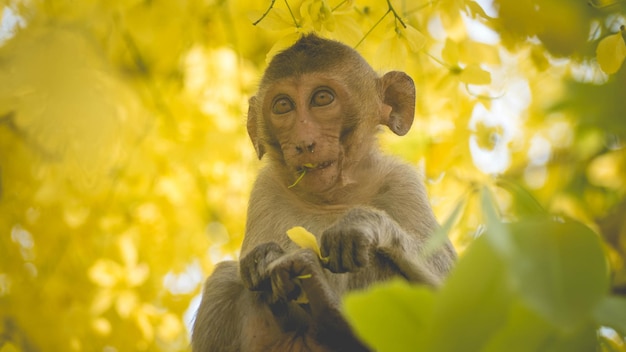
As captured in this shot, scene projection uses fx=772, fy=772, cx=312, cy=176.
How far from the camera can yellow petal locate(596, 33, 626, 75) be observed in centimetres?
350

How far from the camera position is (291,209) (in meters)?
5.08

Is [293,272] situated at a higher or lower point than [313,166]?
lower

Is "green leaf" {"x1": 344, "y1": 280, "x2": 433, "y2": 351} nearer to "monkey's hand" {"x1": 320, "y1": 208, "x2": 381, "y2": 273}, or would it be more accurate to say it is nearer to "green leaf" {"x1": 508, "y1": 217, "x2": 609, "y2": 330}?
"green leaf" {"x1": 508, "y1": 217, "x2": 609, "y2": 330}

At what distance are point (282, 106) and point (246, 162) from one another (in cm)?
404

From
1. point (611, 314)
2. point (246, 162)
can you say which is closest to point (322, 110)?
point (611, 314)

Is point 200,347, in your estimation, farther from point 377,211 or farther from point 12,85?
point 12,85

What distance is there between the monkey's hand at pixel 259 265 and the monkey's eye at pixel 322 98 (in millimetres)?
1057

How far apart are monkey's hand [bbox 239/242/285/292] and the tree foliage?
117 centimetres

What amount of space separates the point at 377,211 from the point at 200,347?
1425mm

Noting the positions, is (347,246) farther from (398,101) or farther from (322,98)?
(398,101)

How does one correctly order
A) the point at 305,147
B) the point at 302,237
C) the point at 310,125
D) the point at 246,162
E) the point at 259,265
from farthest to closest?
the point at 246,162
the point at 310,125
the point at 305,147
the point at 259,265
the point at 302,237

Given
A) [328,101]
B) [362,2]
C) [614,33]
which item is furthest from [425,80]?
[614,33]

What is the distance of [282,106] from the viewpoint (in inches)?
194

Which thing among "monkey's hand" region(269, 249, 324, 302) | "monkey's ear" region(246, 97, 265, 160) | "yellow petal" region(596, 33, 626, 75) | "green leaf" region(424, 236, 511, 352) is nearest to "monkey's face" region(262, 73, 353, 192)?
"monkey's ear" region(246, 97, 265, 160)
